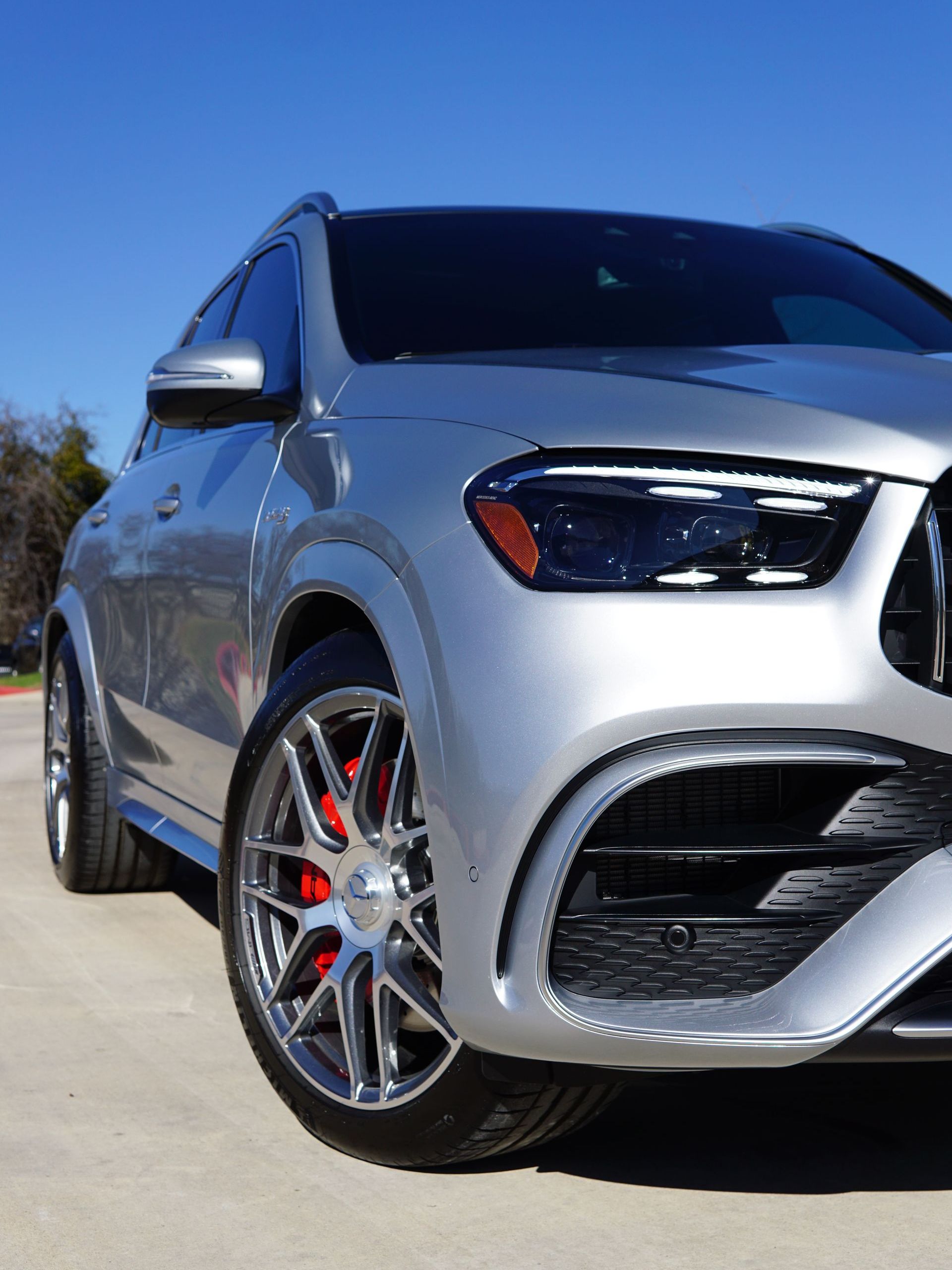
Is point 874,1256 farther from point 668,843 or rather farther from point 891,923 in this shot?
point 668,843

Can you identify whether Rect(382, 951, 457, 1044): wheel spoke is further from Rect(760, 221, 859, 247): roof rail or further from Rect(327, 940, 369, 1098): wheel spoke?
Rect(760, 221, 859, 247): roof rail

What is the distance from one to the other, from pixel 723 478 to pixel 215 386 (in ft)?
4.13

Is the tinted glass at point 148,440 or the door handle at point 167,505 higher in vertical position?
the tinted glass at point 148,440

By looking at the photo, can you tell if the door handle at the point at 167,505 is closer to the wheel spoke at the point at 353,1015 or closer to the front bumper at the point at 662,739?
the wheel spoke at the point at 353,1015

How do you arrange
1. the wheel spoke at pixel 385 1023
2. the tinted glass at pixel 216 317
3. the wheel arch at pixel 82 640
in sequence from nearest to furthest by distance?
the wheel spoke at pixel 385 1023, the tinted glass at pixel 216 317, the wheel arch at pixel 82 640

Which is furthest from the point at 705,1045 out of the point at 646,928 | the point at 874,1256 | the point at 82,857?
the point at 82,857

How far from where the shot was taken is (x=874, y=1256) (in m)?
1.90

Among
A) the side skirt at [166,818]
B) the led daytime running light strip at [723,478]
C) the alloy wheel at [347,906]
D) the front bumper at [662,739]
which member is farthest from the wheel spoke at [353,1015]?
the led daytime running light strip at [723,478]

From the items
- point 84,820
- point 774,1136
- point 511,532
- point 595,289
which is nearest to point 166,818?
point 84,820

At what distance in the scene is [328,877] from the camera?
2.34 m

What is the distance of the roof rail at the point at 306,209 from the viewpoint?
3322mm

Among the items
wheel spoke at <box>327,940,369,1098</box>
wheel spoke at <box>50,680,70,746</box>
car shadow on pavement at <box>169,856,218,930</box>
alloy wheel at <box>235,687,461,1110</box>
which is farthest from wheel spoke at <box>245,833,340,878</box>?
wheel spoke at <box>50,680,70,746</box>

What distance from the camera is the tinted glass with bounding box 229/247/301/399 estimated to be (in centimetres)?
288

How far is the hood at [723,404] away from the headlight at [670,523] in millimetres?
30
